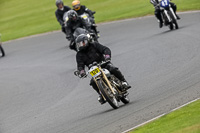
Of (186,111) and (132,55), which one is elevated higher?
(186,111)

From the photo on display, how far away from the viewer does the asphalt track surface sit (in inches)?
436

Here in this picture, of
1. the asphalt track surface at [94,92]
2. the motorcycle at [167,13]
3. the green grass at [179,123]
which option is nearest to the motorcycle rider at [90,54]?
the asphalt track surface at [94,92]

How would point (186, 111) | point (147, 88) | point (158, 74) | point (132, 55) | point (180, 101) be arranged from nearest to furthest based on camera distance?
point (186, 111)
point (180, 101)
point (147, 88)
point (158, 74)
point (132, 55)

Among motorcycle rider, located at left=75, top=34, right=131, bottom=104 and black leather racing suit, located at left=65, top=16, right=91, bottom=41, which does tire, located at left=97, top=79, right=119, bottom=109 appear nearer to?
motorcycle rider, located at left=75, top=34, right=131, bottom=104

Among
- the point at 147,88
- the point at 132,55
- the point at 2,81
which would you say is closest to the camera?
the point at 147,88

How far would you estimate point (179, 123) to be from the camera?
8.59m

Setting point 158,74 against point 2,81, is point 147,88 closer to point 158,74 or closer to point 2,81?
point 158,74

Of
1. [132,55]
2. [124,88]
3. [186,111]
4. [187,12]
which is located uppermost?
[186,111]

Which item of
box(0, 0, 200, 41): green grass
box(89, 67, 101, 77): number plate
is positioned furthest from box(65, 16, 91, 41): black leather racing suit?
box(0, 0, 200, 41): green grass

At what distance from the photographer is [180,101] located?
10711 millimetres

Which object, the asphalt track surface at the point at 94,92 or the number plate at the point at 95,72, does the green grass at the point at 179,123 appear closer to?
the asphalt track surface at the point at 94,92

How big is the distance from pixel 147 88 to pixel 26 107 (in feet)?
10.7

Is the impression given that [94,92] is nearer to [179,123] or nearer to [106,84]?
[106,84]

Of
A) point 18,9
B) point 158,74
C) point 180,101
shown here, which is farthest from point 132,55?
point 18,9
